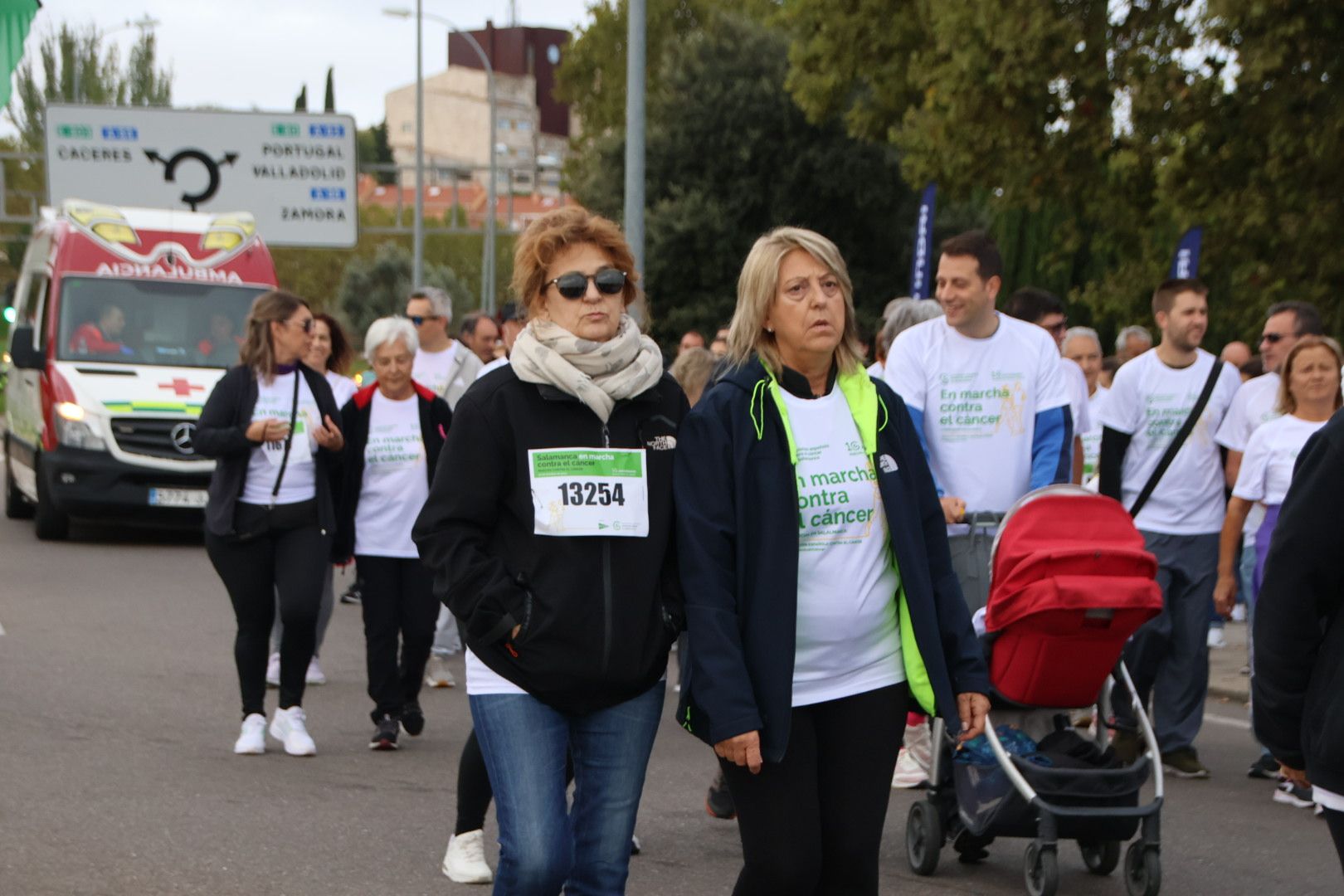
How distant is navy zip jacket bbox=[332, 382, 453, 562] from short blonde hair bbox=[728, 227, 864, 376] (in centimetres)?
397

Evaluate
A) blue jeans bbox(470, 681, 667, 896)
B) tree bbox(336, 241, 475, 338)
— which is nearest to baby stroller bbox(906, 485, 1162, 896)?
blue jeans bbox(470, 681, 667, 896)

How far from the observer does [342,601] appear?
13.4 meters

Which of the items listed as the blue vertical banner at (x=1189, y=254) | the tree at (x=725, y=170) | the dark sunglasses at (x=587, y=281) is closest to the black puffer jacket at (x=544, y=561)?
the dark sunglasses at (x=587, y=281)

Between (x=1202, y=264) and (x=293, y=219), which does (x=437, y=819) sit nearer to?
(x=1202, y=264)

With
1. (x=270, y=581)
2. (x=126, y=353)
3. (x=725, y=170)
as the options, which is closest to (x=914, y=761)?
(x=270, y=581)

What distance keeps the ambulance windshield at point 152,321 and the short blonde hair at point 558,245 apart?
13.1 m

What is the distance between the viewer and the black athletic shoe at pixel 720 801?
6.86 m

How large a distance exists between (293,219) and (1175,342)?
2582cm

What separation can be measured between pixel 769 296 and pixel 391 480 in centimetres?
421

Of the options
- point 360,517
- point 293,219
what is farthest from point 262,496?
point 293,219

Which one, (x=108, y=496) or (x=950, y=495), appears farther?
(x=108, y=496)

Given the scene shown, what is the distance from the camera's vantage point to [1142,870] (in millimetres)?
5844

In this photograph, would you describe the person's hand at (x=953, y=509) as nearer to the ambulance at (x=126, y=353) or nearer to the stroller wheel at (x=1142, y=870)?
the stroller wheel at (x=1142, y=870)

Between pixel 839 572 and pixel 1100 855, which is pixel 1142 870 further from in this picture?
pixel 839 572
